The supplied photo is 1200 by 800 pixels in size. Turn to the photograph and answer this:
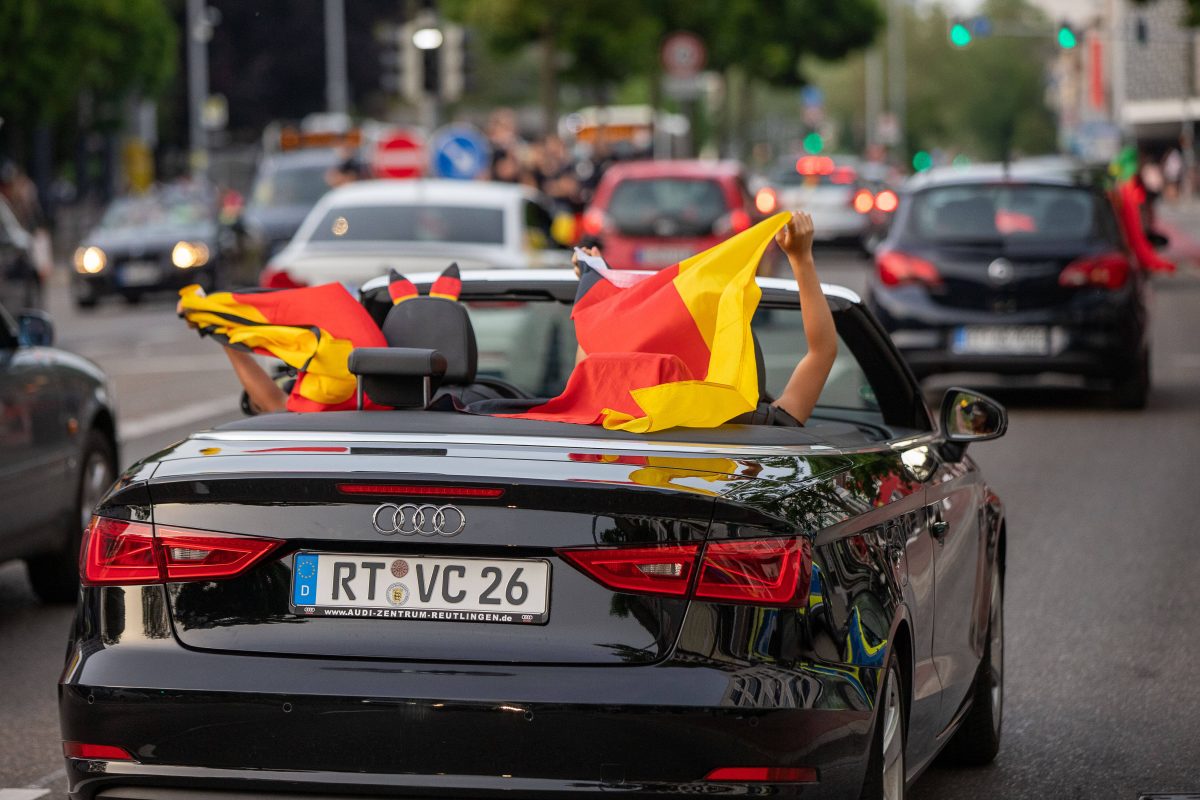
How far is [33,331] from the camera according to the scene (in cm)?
924

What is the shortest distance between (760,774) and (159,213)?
94.9 feet

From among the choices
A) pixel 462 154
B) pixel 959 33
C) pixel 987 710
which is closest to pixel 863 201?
pixel 959 33

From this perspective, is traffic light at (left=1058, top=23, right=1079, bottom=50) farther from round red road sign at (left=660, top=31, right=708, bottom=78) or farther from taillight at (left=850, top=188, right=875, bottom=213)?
round red road sign at (left=660, top=31, right=708, bottom=78)

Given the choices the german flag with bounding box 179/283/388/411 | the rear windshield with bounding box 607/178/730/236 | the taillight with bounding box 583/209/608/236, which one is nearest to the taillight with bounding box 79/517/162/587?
the german flag with bounding box 179/283/388/411

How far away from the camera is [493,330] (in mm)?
11672

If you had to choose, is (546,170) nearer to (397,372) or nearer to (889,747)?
(397,372)

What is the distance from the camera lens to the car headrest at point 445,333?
18.3 ft

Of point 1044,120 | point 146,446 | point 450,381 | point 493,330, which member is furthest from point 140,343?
point 1044,120

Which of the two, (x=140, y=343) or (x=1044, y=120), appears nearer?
(x=140, y=343)

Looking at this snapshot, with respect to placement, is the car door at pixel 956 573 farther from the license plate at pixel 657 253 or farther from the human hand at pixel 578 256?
the license plate at pixel 657 253

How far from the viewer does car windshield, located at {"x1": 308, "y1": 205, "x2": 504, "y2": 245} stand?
59.7 feet

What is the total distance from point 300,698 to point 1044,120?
161234 mm

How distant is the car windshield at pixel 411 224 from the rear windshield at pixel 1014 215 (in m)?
3.47

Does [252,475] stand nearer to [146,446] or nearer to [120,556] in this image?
[120,556]
